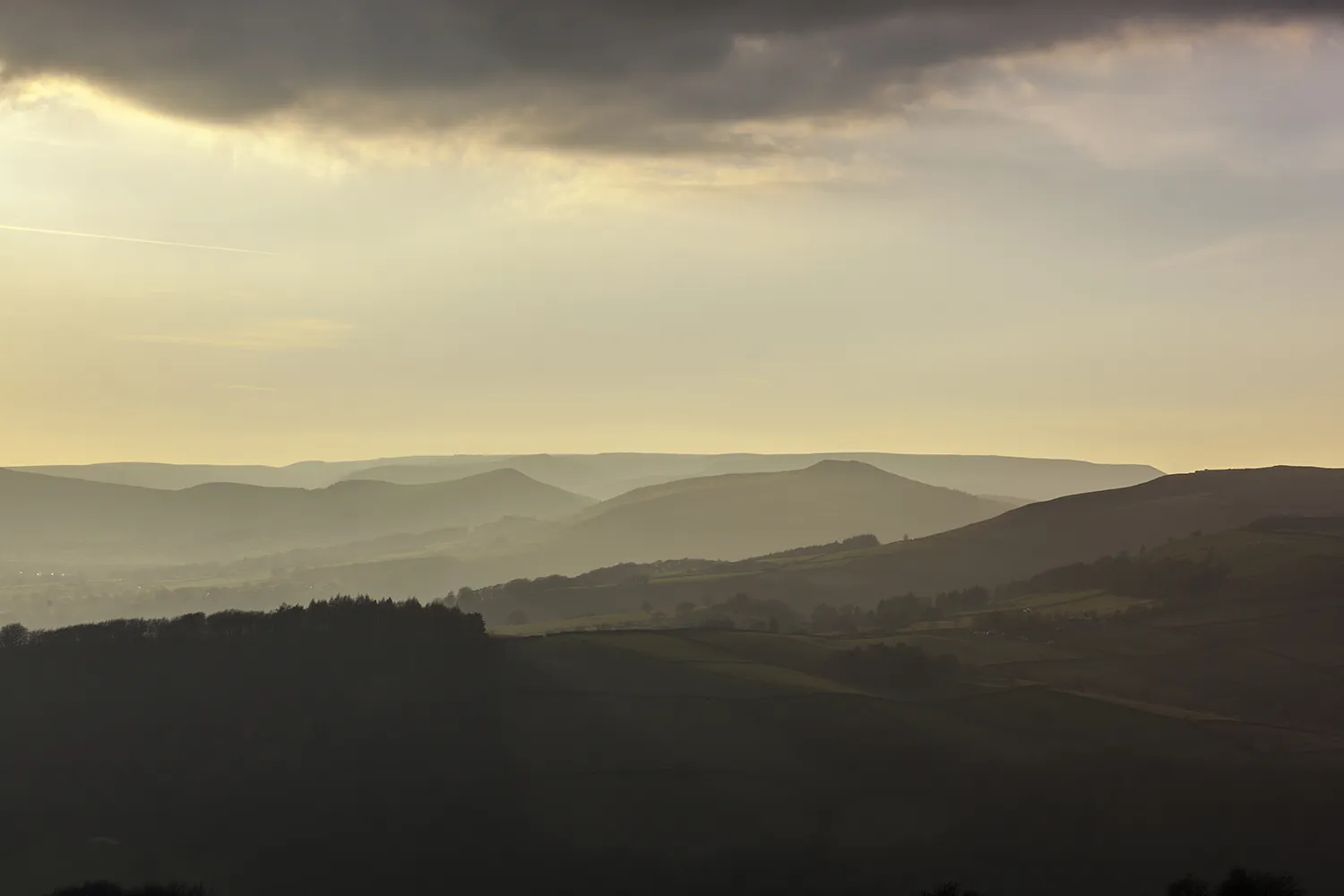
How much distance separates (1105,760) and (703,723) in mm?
44240

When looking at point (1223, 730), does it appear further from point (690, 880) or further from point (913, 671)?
point (690, 880)

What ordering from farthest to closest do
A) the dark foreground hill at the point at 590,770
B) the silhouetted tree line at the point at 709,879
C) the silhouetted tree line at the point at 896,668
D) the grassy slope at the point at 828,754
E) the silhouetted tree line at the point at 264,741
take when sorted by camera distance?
the silhouetted tree line at the point at 896,668 < the grassy slope at the point at 828,754 < the silhouetted tree line at the point at 264,741 < the dark foreground hill at the point at 590,770 < the silhouetted tree line at the point at 709,879

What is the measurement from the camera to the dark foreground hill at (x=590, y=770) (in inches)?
4296

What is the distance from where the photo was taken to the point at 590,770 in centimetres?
13062

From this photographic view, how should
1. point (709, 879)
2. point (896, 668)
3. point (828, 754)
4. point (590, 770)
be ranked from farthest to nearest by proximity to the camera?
point (896, 668), point (828, 754), point (590, 770), point (709, 879)

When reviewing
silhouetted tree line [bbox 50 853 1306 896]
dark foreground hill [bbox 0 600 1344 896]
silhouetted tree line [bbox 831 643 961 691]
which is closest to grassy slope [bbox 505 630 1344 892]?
dark foreground hill [bbox 0 600 1344 896]

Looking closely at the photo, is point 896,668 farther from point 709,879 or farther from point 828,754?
point 709,879

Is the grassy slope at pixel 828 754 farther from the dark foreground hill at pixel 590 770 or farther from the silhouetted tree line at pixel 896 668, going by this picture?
the silhouetted tree line at pixel 896 668

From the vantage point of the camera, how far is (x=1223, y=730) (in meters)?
136

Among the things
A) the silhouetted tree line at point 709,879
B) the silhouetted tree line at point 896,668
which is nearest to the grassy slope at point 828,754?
the silhouetted tree line at point 896,668

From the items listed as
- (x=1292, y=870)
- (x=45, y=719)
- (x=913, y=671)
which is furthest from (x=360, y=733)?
(x=1292, y=870)

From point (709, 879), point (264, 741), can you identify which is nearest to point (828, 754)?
point (709, 879)

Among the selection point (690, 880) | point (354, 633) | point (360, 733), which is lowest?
point (690, 880)

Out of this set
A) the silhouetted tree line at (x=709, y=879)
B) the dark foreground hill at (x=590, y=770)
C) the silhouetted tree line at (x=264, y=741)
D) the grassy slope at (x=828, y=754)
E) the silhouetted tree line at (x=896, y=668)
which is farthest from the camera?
the silhouetted tree line at (x=896, y=668)
